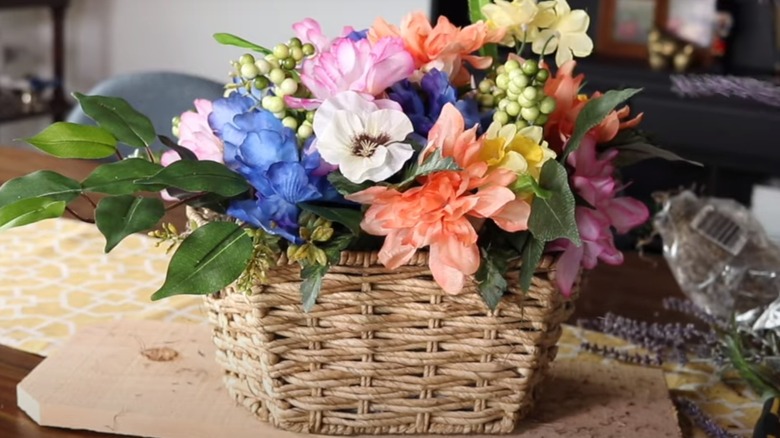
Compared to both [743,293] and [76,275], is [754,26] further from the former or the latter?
[76,275]

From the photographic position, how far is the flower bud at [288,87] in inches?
31.7

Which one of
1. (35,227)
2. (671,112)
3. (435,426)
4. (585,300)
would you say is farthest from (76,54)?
(435,426)

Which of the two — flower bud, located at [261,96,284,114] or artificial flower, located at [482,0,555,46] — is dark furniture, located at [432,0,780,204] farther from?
flower bud, located at [261,96,284,114]

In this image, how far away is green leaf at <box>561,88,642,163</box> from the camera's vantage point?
0.81 metres

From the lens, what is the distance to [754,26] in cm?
313

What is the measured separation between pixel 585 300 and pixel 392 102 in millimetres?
570

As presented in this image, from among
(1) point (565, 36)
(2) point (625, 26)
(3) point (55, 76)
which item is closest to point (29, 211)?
(1) point (565, 36)

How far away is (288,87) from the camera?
806 millimetres

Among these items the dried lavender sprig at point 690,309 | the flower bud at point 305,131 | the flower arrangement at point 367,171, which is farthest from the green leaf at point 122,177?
the dried lavender sprig at point 690,309

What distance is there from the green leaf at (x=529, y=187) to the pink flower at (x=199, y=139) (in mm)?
222

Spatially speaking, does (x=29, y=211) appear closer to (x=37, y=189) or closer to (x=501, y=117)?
(x=37, y=189)

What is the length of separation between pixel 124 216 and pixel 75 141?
3.8 inches

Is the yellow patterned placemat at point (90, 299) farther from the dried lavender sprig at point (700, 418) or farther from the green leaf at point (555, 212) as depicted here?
the green leaf at point (555, 212)

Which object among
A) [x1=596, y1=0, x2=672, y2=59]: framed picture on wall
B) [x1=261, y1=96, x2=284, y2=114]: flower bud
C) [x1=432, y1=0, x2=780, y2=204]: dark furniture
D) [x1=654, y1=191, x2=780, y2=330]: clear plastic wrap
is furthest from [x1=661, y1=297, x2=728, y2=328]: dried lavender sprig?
[x1=596, y1=0, x2=672, y2=59]: framed picture on wall
